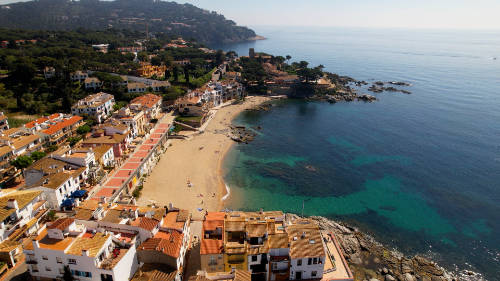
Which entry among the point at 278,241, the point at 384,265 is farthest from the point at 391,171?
the point at 278,241

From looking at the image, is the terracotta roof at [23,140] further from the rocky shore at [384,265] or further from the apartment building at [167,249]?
the rocky shore at [384,265]

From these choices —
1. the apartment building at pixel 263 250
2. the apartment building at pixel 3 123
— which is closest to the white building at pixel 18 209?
the apartment building at pixel 263 250

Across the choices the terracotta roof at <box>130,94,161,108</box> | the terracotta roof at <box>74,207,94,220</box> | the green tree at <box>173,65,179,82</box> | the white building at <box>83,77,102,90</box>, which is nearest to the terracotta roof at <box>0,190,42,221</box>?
the terracotta roof at <box>74,207,94,220</box>

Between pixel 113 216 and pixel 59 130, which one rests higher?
pixel 59 130

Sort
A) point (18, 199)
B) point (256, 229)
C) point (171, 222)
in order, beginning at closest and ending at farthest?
point (256, 229)
point (171, 222)
point (18, 199)

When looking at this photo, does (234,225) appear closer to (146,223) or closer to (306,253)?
(306,253)

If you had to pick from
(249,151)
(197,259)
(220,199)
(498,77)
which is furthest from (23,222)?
(498,77)

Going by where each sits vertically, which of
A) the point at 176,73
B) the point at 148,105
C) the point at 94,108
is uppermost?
the point at 176,73

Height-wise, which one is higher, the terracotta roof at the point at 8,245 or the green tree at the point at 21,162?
the green tree at the point at 21,162
